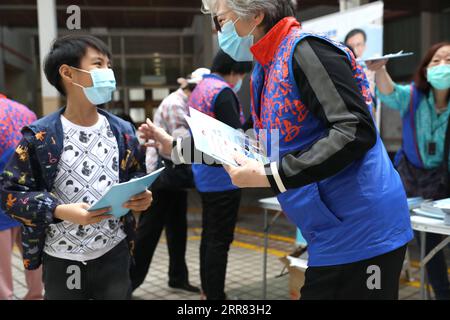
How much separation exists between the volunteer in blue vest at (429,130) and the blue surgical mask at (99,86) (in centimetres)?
189

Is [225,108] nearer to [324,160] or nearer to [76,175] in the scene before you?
[76,175]

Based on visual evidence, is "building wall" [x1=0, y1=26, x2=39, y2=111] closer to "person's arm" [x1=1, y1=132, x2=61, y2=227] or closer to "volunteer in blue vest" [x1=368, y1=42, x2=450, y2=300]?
"volunteer in blue vest" [x1=368, y1=42, x2=450, y2=300]

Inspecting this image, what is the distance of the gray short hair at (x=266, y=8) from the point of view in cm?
142

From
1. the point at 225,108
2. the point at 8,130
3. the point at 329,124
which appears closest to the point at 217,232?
the point at 225,108

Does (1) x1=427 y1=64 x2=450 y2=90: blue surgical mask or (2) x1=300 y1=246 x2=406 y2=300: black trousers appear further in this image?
(1) x1=427 y1=64 x2=450 y2=90: blue surgical mask

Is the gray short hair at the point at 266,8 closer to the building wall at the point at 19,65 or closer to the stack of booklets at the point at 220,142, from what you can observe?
the stack of booklets at the point at 220,142

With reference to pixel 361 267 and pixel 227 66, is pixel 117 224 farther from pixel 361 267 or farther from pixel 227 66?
pixel 227 66

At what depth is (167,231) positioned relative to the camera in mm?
3918

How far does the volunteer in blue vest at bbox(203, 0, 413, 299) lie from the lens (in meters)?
1.25

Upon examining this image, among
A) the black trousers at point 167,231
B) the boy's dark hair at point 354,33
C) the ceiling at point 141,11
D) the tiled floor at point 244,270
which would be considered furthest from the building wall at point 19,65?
the boy's dark hair at point 354,33

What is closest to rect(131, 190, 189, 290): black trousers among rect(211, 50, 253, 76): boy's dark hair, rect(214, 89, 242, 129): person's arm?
rect(214, 89, 242, 129): person's arm

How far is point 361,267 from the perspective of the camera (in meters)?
1.40
